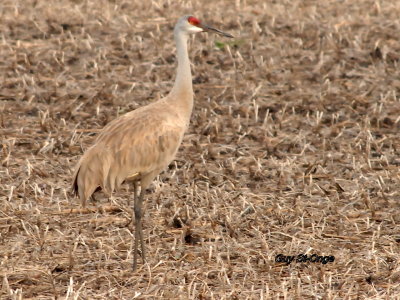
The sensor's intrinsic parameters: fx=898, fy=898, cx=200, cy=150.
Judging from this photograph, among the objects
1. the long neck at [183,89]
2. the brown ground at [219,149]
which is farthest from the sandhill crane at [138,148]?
the brown ground at [219,149]

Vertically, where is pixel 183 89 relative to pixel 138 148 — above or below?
above

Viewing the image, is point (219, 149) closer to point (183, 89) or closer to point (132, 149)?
point (183, 89)

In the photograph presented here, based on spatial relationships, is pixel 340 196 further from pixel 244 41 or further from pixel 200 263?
pixel 244 41

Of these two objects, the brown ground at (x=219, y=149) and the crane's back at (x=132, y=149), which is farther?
the crane's back at (x=132, y=149)

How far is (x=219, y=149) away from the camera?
27.2ft

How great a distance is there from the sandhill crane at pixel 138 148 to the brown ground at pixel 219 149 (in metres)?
0.45

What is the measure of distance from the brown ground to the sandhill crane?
45cm

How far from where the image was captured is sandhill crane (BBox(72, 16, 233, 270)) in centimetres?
601

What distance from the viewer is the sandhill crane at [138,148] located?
601cm

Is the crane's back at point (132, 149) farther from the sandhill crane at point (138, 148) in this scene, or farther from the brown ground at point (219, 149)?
the brown ground at point (219, 149)

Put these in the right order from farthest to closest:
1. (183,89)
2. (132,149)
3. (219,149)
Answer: (219,149) < (183,89) < (132,149)

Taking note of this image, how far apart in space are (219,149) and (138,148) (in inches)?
85.1

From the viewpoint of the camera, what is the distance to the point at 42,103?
9367 millimetres

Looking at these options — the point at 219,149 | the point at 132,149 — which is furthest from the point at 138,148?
the point at 219,149
